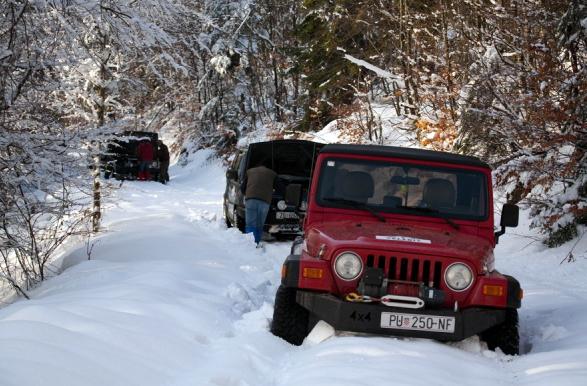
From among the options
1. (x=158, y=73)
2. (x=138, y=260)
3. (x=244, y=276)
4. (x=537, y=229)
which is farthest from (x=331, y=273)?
(x=537, y=229)

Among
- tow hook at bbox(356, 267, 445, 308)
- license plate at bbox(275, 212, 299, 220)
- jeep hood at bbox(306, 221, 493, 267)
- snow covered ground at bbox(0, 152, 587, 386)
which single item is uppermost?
jeep hood at bbox(306, 221, 493, 267)

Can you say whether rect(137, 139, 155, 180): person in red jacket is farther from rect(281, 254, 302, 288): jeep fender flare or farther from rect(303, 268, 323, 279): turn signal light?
rect(303, 268, 323, 279): turn signal light

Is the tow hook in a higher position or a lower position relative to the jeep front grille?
lower

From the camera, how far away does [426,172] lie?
6.46m

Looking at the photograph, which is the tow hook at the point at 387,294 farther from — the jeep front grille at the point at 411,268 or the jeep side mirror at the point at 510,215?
the jeep side mirror at the point at 510,215

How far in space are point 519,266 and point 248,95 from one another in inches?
1142

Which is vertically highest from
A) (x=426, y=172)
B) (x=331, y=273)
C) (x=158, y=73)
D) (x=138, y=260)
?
(x=158, y=73)

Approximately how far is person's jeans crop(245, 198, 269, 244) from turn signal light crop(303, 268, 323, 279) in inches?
256

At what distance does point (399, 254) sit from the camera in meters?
5.43

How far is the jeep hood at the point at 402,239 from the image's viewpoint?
17.8 ft

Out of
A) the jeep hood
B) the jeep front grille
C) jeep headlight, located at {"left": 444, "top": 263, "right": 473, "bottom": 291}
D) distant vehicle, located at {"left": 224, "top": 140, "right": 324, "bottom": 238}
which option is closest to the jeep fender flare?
the jeep hood

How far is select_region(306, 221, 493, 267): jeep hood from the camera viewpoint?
5.44 m

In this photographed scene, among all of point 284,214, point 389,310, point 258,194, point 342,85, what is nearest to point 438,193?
point 389,310

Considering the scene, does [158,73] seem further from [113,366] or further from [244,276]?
[113,366]
